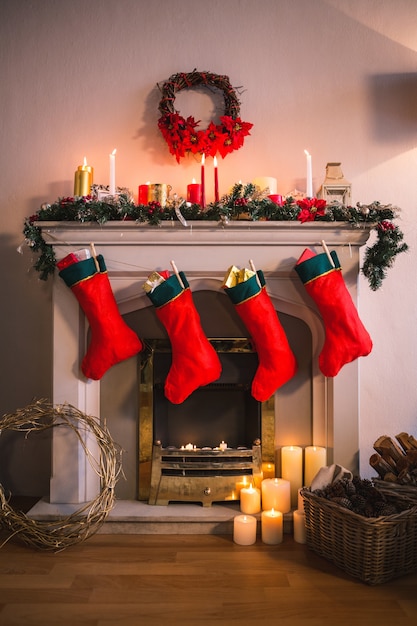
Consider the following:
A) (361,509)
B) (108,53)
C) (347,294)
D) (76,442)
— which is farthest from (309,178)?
(76,442)

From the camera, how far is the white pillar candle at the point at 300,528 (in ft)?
7.09

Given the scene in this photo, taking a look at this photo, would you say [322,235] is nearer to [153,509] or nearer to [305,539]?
[305,539]

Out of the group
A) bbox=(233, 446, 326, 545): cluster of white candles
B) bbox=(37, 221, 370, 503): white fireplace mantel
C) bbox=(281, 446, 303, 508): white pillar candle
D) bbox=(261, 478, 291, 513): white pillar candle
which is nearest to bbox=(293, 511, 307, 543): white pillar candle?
bbox=(233, 446, 326, 545): cluster of white candles

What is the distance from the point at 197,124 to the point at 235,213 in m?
0.68

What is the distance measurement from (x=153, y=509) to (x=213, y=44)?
7.66 ft

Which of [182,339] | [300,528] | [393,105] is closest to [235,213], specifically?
[182,339]

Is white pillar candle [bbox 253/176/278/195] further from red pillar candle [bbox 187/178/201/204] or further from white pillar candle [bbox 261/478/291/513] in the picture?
white pillar candle [bbox 261/478/291/513]

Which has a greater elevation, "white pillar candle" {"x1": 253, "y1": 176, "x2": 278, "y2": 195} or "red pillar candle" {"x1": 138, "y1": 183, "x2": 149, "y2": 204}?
"white pillar candle" {"x1": 253, "y1": 176, "x2": 278, "y2": 195}

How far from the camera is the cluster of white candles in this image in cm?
215

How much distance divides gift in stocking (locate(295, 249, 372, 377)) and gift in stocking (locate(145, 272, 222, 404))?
50 cm

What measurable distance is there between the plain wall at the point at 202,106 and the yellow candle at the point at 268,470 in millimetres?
547

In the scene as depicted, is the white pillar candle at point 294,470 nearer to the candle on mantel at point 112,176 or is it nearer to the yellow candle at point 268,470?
the yellow candle at point 268,470

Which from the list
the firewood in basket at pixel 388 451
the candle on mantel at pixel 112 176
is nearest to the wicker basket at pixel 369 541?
the firewood in basket at pixel 388 451

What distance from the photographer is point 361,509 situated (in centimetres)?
194
